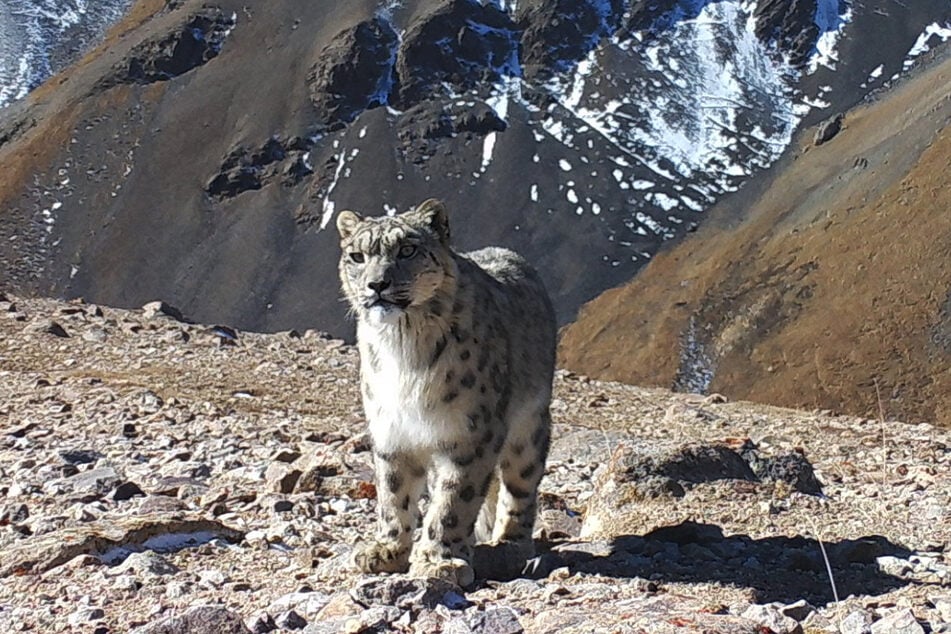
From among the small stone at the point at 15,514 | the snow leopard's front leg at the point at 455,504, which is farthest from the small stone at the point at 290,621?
the small stone at the point at 15,514

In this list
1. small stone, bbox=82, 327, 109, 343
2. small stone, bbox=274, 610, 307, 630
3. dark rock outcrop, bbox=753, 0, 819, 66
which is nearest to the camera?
small stone, bbox=274, 610, 307, 630

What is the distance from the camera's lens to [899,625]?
614cm

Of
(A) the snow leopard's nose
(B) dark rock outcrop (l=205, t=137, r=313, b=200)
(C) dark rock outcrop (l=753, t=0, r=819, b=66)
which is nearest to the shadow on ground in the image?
(A) the snow leopard's nose

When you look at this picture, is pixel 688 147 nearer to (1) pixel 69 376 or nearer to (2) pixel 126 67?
(2) pixel 126 67

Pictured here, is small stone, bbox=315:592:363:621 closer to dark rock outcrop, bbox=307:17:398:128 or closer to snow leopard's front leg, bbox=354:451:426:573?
snow leopard's front leg, bbox=354:451:426:573

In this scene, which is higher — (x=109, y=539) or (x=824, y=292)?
(x=824, y=292)

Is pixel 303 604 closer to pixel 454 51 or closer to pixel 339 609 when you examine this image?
pixel 339 609

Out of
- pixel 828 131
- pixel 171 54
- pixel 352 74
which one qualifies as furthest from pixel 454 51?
pixel 828 131

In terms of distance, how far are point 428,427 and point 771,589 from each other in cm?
230

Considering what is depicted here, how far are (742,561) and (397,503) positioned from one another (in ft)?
7.51

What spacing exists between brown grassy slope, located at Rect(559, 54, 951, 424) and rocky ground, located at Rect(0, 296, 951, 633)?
190 feet

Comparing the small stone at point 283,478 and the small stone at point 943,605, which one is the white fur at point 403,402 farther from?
the small stone at point 943,605

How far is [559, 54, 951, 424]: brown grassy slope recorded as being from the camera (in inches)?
3093

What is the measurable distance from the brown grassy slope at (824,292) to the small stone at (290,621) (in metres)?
65.5
